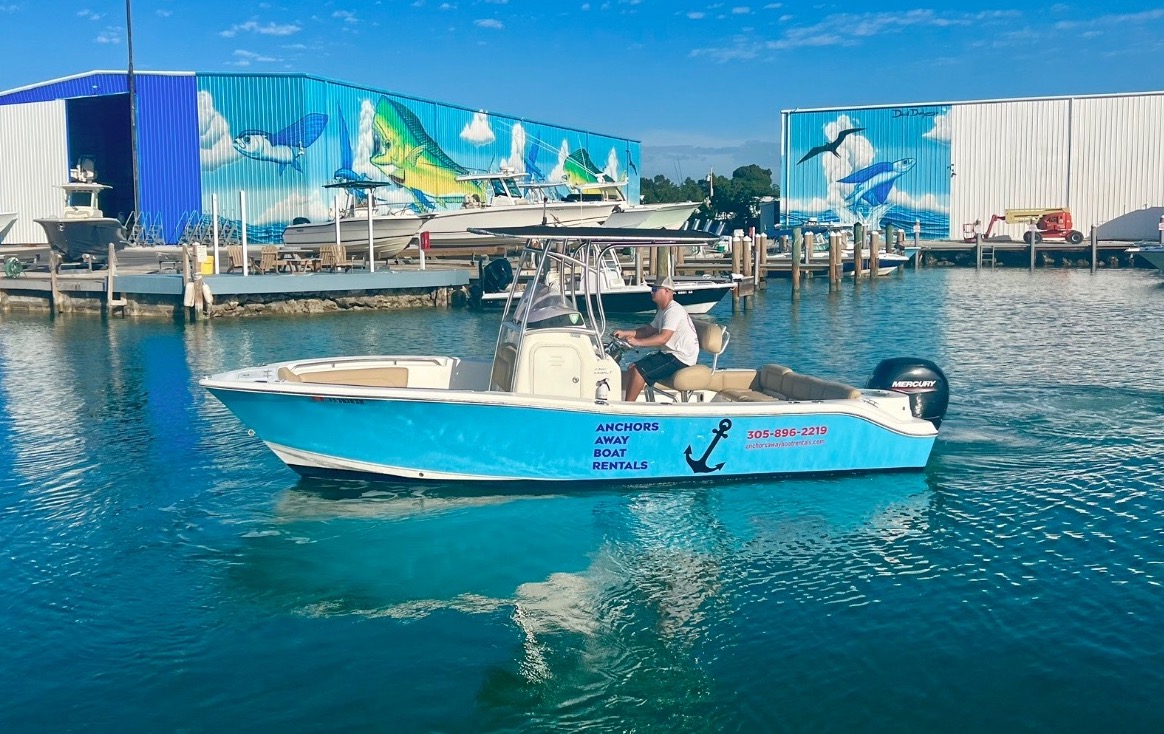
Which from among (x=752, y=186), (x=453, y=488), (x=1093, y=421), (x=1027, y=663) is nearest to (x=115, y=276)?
(x=453, y=488)

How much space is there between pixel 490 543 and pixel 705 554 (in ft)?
5.81

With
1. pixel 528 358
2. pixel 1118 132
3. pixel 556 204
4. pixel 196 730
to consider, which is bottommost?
pixel 196 730

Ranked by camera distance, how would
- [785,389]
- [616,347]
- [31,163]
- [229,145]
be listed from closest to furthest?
[616,347]
[785,389]
[229,145]
[31,163]

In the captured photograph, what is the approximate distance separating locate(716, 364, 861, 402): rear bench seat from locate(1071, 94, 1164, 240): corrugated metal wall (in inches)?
2121

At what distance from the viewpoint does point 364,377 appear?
447 inches

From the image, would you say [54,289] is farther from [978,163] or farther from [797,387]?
[978,163]

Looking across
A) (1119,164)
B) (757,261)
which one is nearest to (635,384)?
(757,261)

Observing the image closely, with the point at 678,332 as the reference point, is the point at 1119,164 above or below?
above

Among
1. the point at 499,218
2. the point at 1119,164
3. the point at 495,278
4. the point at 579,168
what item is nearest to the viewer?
the point at 495,278

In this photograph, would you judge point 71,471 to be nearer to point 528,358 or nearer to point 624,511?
point 528,358

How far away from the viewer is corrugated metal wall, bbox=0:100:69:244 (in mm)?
47219

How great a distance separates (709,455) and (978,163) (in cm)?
5559

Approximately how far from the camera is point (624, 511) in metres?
9.98

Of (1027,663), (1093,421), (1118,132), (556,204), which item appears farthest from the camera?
(1118,132)
